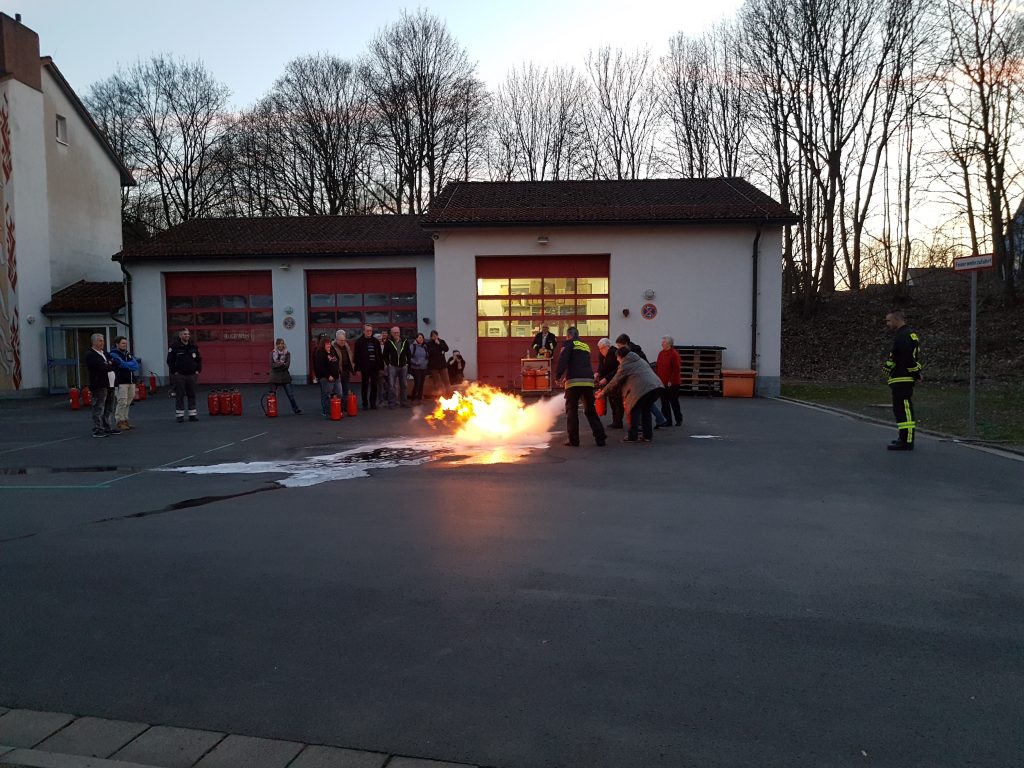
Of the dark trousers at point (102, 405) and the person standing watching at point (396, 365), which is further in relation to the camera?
the person standing watching at point (396, 365)

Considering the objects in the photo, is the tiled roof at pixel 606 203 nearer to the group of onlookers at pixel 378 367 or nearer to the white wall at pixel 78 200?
the group of onlookers at pixel 378 367

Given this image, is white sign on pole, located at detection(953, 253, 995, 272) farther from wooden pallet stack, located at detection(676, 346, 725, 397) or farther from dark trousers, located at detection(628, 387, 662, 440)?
wooden pallet stack, located at detection(676, 346, 725, 397)

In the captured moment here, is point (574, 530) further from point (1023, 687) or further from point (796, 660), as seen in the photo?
point (1023, 687)

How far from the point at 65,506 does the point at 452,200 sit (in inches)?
735

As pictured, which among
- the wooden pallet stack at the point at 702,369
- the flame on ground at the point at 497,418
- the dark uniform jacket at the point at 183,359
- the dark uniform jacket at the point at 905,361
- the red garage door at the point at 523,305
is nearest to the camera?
the dark uniform jacket at the point at 905,361

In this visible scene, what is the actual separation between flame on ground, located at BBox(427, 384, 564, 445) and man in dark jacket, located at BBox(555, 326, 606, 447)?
1.15 m

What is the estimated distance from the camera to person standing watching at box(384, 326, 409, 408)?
17906 mm

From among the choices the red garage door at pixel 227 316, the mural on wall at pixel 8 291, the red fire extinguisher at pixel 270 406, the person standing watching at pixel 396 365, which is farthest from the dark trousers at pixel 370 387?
the mural on wall at pixel 8 291

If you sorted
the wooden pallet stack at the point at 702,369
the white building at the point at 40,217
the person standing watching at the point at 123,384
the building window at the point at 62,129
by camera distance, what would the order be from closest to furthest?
the person standing watching at the point at 123,384 → the wooden pallet stack at the point at 702,369 → the white building at the point at 40,217 → the building window at the point at 62,129

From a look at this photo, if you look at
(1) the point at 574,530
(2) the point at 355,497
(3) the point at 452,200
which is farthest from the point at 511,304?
(1) the point at 574,530

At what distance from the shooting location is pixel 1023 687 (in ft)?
11.5

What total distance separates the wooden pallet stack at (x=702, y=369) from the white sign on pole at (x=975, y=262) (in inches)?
351

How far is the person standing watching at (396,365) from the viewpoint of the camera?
17.9 meters

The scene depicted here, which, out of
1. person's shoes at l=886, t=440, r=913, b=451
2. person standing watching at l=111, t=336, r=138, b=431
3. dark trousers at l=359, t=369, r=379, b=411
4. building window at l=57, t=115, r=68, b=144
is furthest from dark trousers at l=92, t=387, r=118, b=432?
building window at l=57, t=115, r=68, b=144
